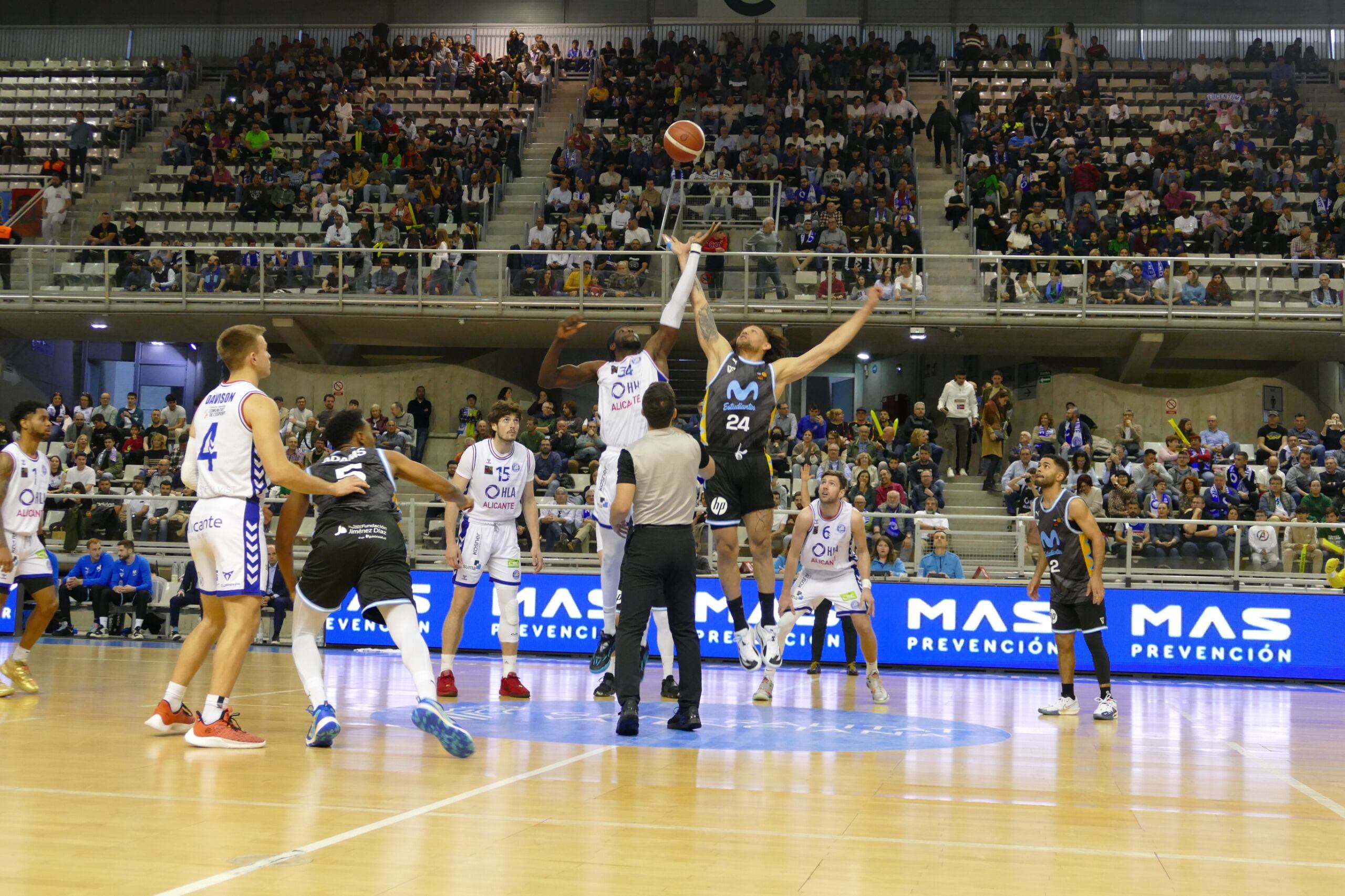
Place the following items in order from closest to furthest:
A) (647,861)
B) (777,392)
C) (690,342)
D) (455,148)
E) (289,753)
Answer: (647,861) < (289,753) < (777,392) < (690,342) < (455,148)

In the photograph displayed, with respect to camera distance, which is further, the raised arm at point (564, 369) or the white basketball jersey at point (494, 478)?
the white basketball jersey at point (494, 478)

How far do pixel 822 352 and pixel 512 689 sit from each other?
4052mm

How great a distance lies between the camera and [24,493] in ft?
36.6

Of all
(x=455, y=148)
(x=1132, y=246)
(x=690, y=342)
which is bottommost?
(x=690, y=342)

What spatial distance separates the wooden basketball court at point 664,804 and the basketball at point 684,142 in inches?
184

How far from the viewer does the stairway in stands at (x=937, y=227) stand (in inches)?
940

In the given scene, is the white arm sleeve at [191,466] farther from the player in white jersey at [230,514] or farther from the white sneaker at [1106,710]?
the white sneaker at [1106,710]

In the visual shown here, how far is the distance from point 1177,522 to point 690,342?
1137 centimetres

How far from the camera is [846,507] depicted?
1305cm

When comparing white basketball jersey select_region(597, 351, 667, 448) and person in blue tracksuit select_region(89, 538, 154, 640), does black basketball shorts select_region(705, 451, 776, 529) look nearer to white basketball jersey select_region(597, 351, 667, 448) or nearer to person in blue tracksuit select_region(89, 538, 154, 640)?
white basketball jersey select_region(597, 351, 667, 448)

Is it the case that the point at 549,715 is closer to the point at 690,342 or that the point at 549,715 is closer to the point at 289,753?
the point at 289,753

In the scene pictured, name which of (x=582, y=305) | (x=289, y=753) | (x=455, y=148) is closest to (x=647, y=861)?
(x=289, y=753)

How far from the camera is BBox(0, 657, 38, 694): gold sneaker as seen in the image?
1082 cm

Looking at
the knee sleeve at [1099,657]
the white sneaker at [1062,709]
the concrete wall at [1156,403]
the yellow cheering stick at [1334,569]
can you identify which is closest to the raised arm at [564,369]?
the white sneaker at [1062,709]
